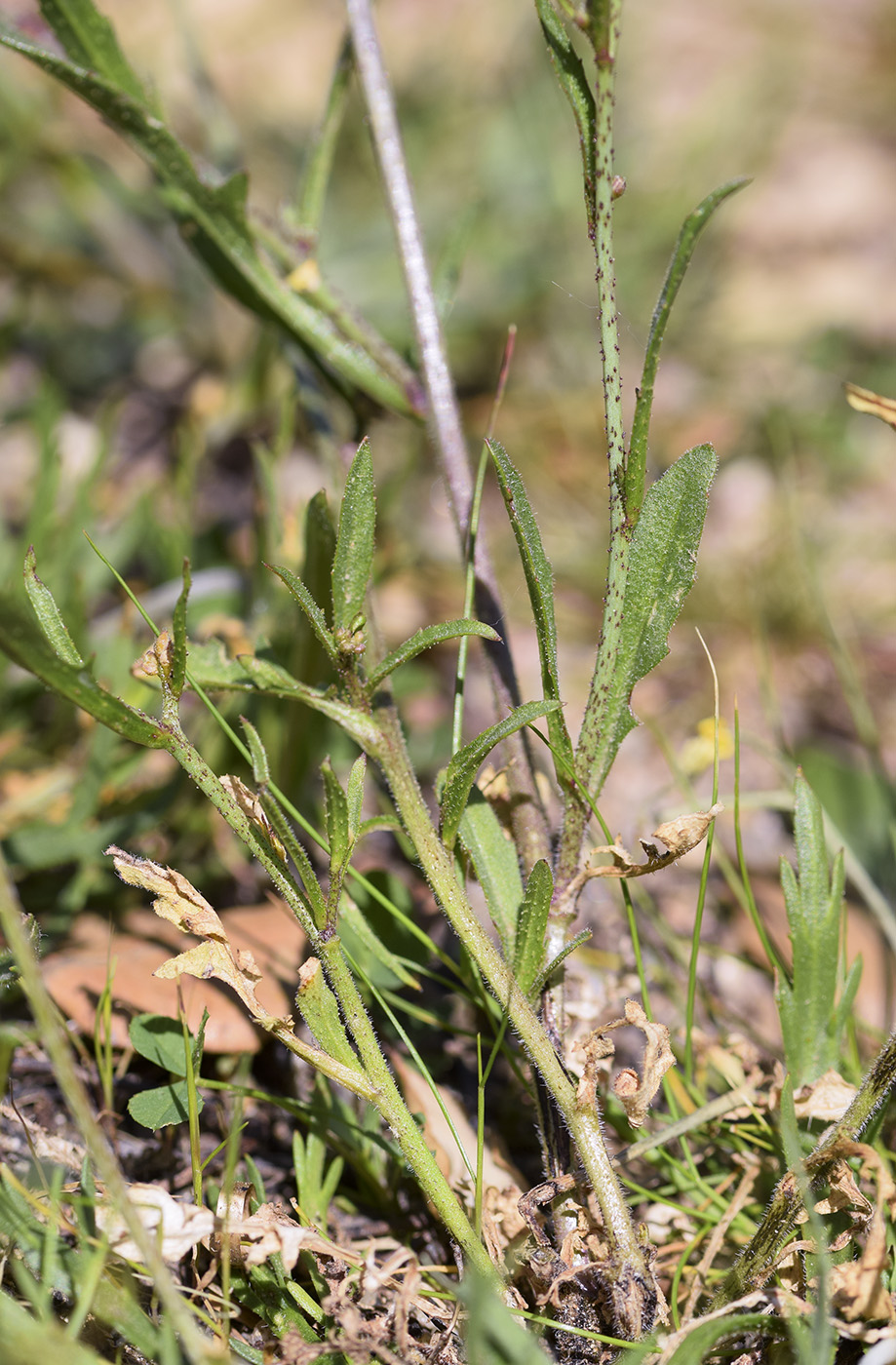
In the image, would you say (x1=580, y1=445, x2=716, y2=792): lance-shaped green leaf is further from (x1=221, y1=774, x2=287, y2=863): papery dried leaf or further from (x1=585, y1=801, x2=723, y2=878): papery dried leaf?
(x1=221, y1=774, x2=287, y2=863): papery dried leaf

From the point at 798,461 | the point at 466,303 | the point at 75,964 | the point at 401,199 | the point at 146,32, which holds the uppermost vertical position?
the point at 146,32

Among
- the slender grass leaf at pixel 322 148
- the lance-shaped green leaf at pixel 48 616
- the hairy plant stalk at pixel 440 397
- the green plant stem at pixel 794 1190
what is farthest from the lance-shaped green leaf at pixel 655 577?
the slender grass leaf at pixel 322 148

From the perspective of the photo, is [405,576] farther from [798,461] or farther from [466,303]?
[798,461]

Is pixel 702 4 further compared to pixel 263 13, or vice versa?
pixel 702 4

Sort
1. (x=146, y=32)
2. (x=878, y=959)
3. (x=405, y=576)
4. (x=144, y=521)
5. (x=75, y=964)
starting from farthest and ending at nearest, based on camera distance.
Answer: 1. (x=146, y=32)
2. (x=405, y=576)
3. (x=144, y=521)
4. (x=878, y=959)
5. (x=75, y=964)

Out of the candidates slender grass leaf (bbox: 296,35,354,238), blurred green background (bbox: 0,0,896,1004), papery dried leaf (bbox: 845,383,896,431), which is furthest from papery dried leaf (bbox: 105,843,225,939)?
slender grass leaf (bbox: 296,35,354,238)

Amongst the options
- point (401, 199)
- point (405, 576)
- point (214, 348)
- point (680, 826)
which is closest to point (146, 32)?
point (214, 348)

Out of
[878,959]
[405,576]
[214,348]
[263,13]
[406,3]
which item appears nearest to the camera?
[878,959]

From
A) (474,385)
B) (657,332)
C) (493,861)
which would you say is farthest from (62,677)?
(474,385)
